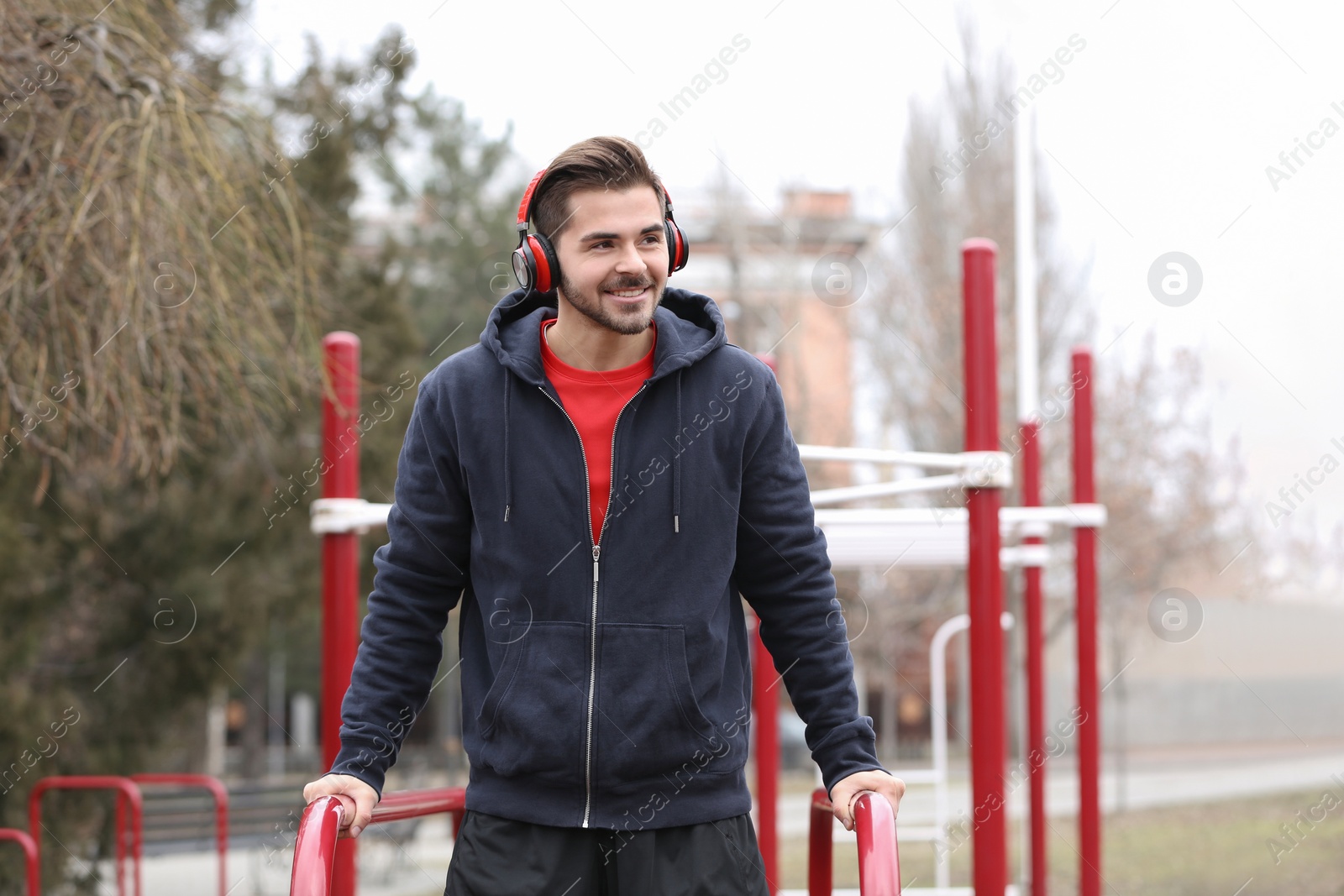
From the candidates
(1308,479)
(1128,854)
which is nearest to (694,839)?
(1308,479)

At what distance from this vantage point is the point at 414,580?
213cm

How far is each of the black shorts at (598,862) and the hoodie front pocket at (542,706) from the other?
0.30 feet

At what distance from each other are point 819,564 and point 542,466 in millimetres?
457

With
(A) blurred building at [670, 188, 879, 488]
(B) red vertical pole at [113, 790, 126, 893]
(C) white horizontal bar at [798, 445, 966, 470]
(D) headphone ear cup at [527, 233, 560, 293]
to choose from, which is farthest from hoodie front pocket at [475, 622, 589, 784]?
(A) blurred building at [670, 188, 879, 488]

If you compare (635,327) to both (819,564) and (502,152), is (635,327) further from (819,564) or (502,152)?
(502,152)

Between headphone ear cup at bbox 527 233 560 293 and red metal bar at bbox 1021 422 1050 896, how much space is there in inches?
147

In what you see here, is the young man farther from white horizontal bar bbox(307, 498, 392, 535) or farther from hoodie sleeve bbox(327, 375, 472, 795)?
Result: white horizontal bar bbox(307, 498, 392, 535)

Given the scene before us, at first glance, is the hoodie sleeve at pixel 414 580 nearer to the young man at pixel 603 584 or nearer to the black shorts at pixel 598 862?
the young man at pixel 603 584

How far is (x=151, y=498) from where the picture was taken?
771 cm

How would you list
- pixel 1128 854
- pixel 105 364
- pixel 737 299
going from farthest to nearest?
pixel 737 299
pixel 1128 854
pixel 105 364

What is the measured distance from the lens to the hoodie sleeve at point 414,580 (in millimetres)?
2094

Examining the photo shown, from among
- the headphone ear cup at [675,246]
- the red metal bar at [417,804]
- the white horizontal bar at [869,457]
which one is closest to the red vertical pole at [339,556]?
→ the red metal bar at [417,804]

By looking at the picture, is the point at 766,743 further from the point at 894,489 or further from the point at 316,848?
the point at 316,848

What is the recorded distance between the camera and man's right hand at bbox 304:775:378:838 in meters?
1.97
